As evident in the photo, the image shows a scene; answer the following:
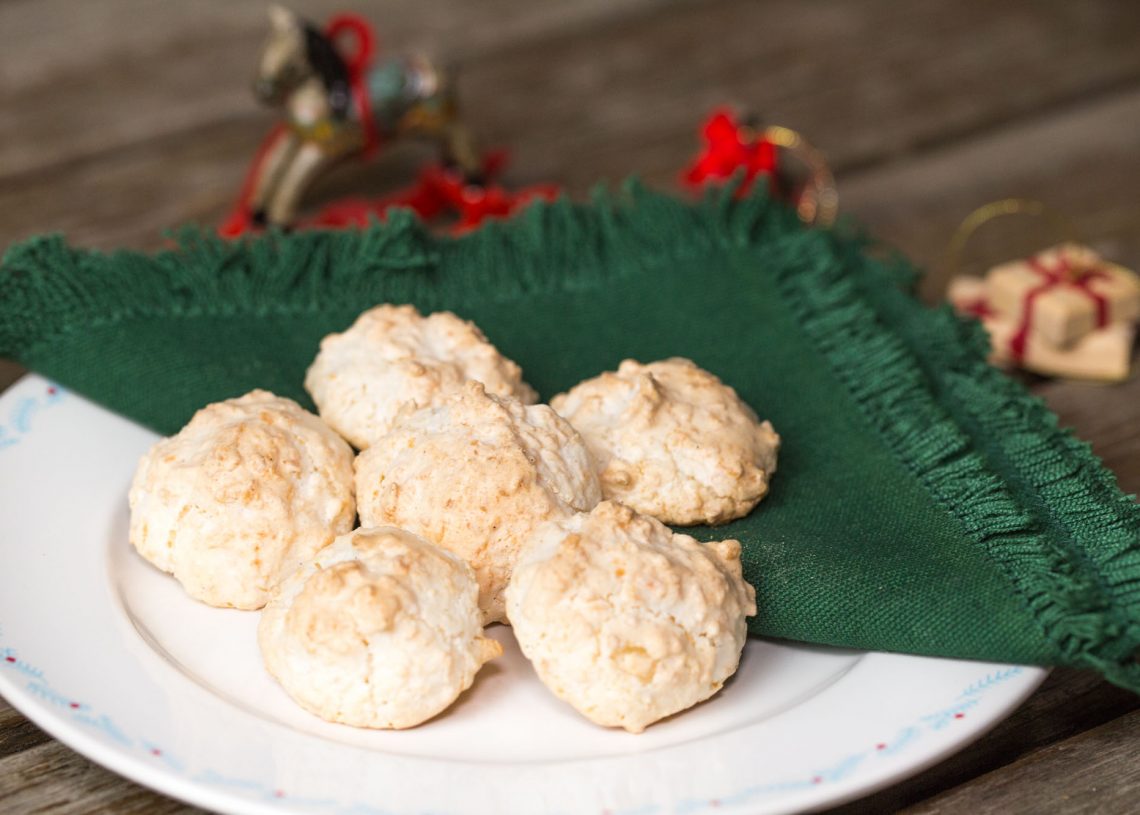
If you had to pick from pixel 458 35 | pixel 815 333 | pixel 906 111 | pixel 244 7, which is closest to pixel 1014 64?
pixel 906 111

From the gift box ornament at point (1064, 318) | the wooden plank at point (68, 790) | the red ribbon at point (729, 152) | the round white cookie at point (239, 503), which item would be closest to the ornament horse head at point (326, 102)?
the red ribbon at point (729, 152)

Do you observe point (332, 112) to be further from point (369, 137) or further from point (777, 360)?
point (777, 360)

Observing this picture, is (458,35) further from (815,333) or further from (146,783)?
(146,783)

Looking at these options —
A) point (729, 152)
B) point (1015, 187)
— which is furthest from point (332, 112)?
point (1015, 187)

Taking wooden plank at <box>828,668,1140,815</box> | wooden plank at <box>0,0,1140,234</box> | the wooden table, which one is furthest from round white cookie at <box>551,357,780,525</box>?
wooden plank at <box>0,0,1140,234</box>

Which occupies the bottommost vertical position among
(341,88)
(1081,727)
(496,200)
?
(1081,727)

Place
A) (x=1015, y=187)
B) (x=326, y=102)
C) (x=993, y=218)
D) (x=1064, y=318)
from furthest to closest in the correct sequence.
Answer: (x=1015, y=187), (x=993, y=218), (x=326, y=102), (x=1064, y=318)
